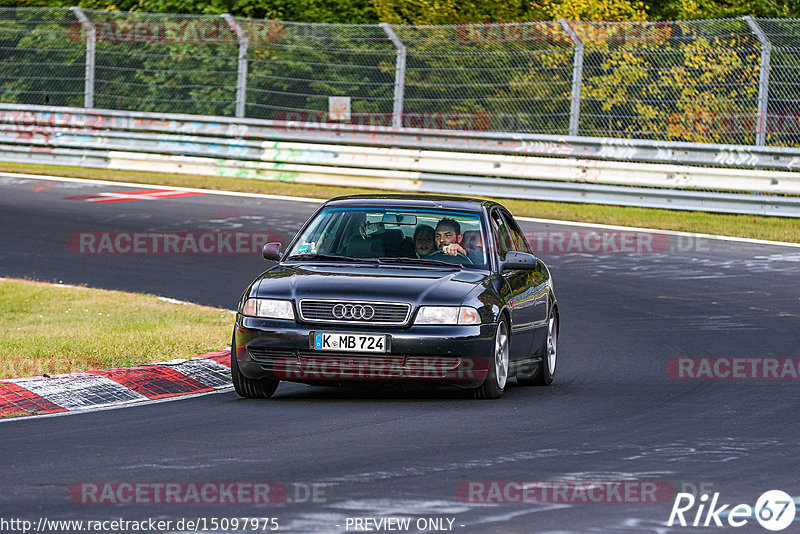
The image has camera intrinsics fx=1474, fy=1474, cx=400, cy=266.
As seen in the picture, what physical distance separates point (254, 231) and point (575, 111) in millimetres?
5939

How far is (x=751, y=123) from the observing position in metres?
21.8

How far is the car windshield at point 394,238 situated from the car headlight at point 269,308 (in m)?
0.92

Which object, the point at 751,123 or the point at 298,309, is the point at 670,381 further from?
the point at 751,123

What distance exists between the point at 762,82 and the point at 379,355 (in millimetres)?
13353

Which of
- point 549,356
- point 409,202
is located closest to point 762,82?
point 549,356

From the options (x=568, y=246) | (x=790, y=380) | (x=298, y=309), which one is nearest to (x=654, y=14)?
(x=568, y=246)

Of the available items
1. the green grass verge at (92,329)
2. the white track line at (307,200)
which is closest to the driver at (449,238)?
the green grass verge at (92,329)

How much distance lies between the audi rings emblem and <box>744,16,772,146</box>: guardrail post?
1324 centimetres

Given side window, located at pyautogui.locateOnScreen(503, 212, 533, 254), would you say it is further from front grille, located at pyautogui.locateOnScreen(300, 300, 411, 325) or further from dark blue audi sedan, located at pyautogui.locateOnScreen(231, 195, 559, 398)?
front grille, located at pyautogui.locateOnScreen(300, 300, 411, 325)

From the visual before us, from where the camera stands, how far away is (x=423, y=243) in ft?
35.0

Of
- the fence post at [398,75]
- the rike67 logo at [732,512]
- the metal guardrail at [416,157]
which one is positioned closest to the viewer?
the rike67 logo at [732,512]

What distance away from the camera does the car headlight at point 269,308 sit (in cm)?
966

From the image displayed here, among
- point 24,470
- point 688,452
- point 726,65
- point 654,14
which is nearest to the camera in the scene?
point 24,470

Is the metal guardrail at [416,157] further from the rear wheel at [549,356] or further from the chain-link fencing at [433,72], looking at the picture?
the rear wheel at [549,356]
